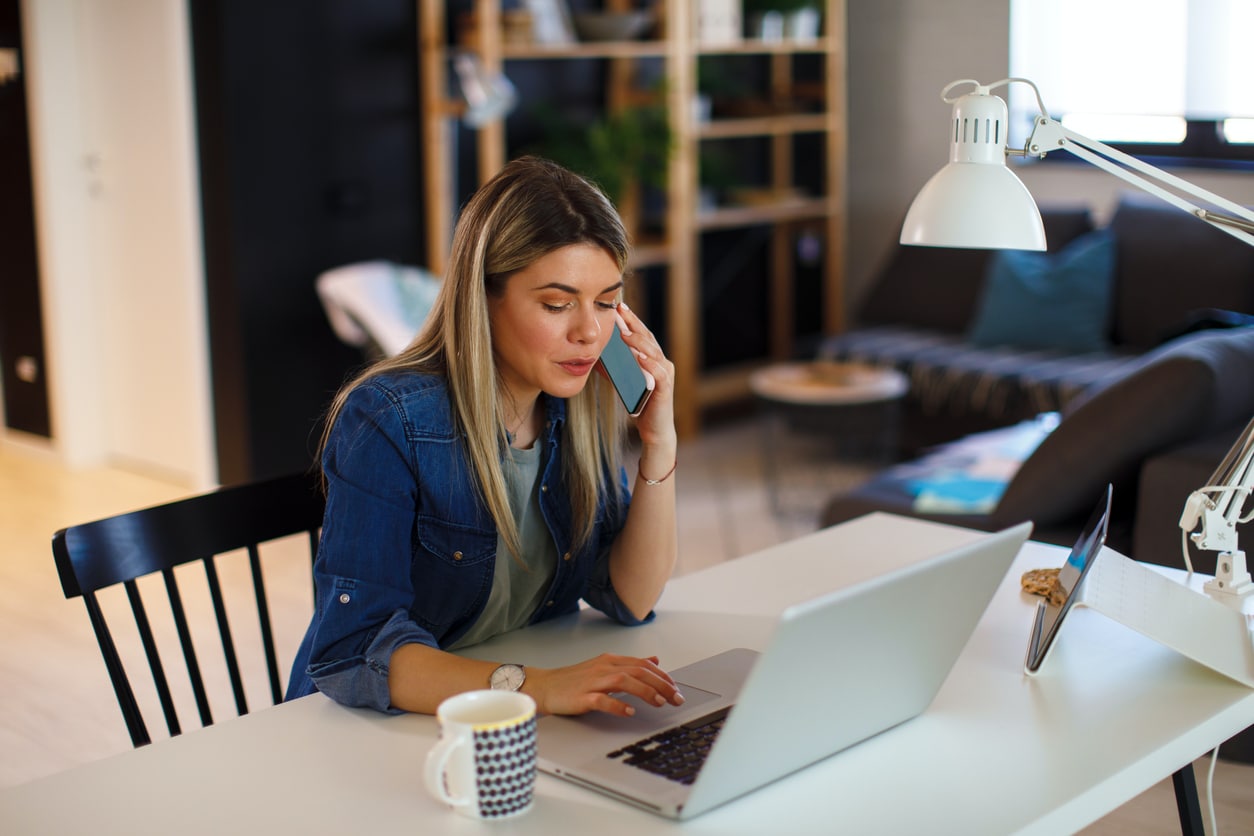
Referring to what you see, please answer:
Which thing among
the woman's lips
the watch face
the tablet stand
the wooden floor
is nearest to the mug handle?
the watch face

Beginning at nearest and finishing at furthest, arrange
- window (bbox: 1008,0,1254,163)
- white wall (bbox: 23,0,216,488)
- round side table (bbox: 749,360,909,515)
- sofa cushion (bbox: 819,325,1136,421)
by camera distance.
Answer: round side table (bbox: 749,360,909,515) → white wall (bbox: 23,0,216,488) → sofa cushion (bbox: 819,325,1136,421) → window (bbox: 1008,0,1254,163)

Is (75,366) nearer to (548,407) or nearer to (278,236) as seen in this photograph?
(278,236)

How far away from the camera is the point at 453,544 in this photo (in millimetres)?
1537

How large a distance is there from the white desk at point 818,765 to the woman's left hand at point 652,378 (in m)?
0.23

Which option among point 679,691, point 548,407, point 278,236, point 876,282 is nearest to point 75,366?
point 278,236

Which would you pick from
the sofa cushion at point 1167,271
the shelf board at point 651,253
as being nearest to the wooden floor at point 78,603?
the shelf board at point 651,253

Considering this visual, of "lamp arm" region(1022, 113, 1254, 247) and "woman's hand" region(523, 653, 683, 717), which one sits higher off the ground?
"lamp arm" region(1022, 113, 1254, 247)

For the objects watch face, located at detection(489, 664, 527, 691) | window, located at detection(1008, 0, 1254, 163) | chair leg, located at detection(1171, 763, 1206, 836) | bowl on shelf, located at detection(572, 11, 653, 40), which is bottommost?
chair leg, located at detection(1171, 763, 1206, 836)

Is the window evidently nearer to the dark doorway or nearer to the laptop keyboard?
the dark doorway

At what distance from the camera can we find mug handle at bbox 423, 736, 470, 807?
108 cm

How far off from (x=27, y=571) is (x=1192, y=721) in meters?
3.48

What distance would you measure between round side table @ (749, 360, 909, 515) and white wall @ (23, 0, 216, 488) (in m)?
1.92

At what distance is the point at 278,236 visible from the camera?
453 centimetres

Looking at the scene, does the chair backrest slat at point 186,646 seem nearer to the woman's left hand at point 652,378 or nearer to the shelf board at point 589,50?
the woman's left hand at point 652,378
